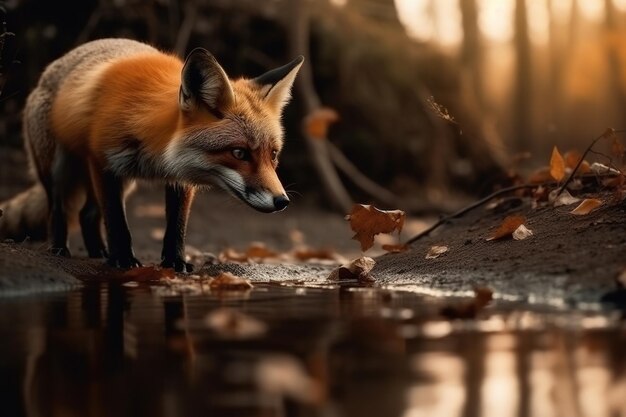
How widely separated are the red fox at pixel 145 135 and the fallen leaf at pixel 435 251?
3.17ft

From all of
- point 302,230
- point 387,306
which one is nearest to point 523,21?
point 302,230

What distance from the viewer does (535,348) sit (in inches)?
105

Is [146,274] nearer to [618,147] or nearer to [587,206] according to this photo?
[587,206]

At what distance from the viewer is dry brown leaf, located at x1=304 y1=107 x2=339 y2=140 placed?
1191cm

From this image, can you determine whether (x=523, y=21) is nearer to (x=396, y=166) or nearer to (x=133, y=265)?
(x=396, y=166)

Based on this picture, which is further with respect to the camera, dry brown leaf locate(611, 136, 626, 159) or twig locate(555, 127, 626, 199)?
dry brown leaf locate(611, 136, 626, 159)

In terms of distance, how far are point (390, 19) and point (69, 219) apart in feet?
33.5

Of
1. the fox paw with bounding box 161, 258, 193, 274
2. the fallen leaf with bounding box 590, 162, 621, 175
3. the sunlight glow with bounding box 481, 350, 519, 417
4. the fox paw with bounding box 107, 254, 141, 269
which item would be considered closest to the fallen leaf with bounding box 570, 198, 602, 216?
the fallen leaf with bounding box 590, 162, 621, 175

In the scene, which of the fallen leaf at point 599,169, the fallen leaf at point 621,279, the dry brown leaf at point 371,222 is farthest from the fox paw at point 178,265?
the fallen leaf at point 621,279

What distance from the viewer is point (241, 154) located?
522 cm

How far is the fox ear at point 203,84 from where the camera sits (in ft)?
16.6

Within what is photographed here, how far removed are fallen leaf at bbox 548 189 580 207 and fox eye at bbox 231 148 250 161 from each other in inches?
76.8

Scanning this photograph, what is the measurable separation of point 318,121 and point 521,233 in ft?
24.3

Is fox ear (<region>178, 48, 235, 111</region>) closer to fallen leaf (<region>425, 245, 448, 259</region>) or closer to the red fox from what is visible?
the red fox
